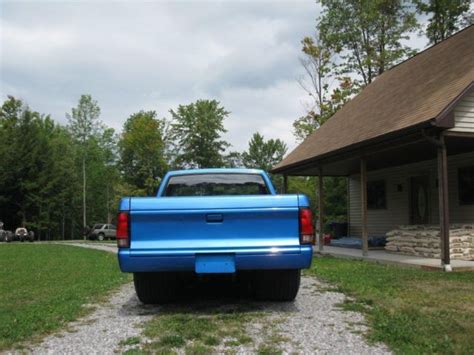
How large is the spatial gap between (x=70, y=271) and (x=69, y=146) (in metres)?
48.2

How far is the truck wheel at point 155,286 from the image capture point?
5871 mm

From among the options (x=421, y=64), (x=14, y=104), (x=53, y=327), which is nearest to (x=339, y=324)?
(x=53, y=327)

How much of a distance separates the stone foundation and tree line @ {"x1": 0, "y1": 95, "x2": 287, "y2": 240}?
32693mm

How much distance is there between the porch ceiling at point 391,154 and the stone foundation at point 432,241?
2.02 m

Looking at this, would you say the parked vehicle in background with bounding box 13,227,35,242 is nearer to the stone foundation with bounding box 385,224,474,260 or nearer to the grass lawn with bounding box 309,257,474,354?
the stone foundation with bounding box 385,224,474,260

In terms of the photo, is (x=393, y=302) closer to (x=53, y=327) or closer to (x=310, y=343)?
(x=310, y=343)

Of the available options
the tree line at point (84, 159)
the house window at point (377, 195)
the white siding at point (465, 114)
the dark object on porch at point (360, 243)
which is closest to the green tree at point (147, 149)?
the tree line at point (84, 159)

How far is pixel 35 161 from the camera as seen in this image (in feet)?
162

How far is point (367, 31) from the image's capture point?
29.3m

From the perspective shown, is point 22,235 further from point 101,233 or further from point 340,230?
point 340,230

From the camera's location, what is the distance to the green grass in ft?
13.9

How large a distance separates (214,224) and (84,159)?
54028mm

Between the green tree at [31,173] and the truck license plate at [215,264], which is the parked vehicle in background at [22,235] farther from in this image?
the truck license plate at [215,264]

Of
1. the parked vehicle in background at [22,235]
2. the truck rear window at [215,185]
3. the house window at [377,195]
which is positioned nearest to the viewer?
the truck rear window at [215,185]
